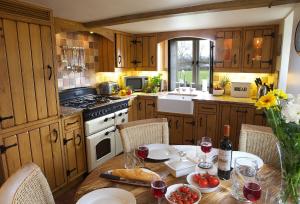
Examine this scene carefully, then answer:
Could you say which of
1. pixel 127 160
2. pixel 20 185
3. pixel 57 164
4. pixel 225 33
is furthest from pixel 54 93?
pixel 225 33

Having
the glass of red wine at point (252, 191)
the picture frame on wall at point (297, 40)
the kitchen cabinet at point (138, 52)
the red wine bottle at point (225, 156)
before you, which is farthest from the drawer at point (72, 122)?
the picture frame on wall at point (297, 40)

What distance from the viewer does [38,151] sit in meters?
2.21

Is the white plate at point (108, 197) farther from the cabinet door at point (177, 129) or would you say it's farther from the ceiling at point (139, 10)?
the cabinet door at point (177, 129)

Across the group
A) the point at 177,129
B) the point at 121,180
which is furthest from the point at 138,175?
the point at 177,129

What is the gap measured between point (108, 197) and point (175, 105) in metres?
2.57

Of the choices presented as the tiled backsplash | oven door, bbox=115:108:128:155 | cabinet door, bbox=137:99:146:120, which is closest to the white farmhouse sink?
cabinet door, bbox=137:99:146:120

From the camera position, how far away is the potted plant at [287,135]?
0.84 meters

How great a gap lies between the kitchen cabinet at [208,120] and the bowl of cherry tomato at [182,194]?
2.35 meters

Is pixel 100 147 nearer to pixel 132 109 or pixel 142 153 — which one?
pixel 132 109

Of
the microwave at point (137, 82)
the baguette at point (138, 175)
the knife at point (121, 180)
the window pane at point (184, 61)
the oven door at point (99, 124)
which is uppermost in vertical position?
the window pane at point (184, 61)

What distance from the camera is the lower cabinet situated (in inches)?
139

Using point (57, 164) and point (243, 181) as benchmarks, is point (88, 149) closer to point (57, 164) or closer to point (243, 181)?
point (57, 164)

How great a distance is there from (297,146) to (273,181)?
495mm

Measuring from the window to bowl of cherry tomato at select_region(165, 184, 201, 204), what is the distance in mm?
3038
